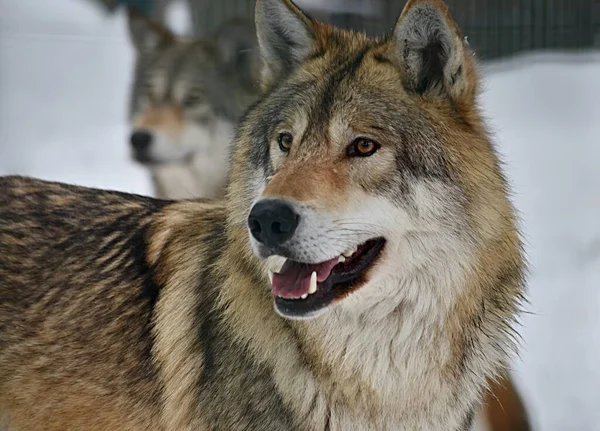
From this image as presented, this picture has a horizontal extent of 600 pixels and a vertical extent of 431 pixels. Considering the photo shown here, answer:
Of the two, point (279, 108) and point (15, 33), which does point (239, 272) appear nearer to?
point (279, 108)

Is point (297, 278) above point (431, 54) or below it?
below

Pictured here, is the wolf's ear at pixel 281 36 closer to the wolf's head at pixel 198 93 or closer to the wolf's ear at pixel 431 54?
the wolf's ear at pixel 431 54

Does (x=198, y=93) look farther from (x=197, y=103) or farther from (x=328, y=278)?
(x=328, y=278)

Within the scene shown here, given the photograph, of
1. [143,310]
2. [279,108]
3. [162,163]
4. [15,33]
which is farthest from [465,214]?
[15,33]

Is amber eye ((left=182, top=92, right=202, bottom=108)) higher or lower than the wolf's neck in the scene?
higher

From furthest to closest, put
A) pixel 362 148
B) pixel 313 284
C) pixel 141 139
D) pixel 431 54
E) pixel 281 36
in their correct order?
pixel 141 139, pixel 281 36, pixel 431 54, pixel 362 148, pixel 313 284

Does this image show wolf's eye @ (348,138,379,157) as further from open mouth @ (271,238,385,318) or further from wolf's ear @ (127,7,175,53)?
wolf's ear @ (127,7,175,53)

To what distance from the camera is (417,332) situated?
2807 mm

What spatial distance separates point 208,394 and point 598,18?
6.10 meters

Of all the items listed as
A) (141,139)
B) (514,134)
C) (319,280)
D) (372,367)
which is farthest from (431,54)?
(514,134)

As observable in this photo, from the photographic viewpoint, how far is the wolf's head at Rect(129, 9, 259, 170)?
20.0 feet

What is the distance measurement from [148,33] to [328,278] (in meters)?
4.18

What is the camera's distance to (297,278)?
2.70 m

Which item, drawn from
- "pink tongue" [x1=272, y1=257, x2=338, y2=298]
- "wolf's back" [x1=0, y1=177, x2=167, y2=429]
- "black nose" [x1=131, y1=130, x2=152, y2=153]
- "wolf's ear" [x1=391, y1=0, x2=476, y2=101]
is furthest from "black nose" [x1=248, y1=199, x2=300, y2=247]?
"black nose" [x1=131, y1=130, x2=152, y2=153]
